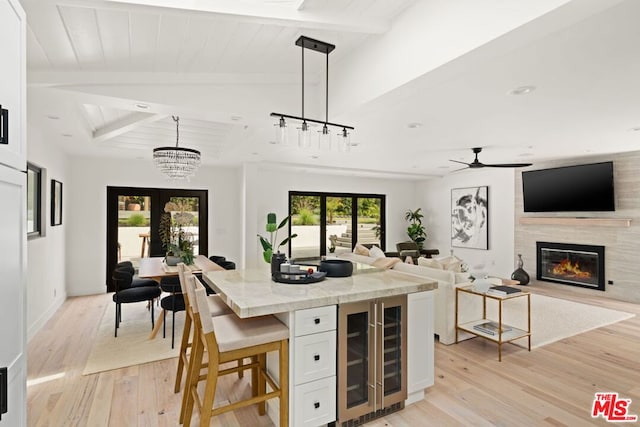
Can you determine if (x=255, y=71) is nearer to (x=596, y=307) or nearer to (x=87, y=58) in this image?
(x=87, y=58)

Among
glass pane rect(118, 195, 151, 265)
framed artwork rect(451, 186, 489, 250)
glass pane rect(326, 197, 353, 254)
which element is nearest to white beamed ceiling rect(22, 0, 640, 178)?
glass pane rect(118, 195, 151, 265)

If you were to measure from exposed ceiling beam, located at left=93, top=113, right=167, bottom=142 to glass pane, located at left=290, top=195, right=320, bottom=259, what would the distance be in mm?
4336

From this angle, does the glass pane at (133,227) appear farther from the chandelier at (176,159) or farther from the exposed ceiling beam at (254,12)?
the exposed ceiling beam at (254,12)

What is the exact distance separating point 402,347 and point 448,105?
91.1 inches

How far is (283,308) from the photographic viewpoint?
78.1 inches

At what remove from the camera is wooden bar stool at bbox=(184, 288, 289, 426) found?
1930 millimetres

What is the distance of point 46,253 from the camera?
177 inches

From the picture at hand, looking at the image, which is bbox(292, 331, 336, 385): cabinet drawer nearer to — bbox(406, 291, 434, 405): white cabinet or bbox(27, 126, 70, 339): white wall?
bbox(406, 291, 434, 405): white cabinet

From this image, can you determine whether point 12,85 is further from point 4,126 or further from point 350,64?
point 350,64

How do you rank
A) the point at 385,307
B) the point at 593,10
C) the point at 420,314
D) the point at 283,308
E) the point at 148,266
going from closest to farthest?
the point at 593,10 < the point at 283,308 < the point at 385,307 < the point at 420,314 < the point at 148,266

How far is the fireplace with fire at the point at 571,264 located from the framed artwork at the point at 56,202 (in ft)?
28.5

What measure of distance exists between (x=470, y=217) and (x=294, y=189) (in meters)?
4.43

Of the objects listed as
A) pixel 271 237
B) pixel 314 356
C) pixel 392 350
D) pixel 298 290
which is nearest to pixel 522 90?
pixel 392 350

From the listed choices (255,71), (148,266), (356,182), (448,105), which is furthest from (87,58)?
(356,182)
